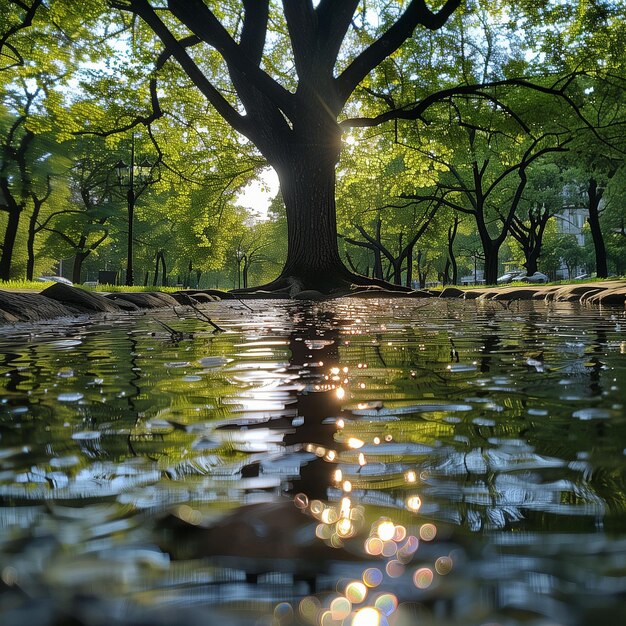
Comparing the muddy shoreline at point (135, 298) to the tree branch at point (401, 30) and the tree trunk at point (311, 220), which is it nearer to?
the tree trunk at point (311, 220)

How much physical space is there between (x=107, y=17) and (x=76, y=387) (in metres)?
16.8

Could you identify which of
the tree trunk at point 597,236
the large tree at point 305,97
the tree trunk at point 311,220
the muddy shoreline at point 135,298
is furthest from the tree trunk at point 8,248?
the tree trunk at point 597,236

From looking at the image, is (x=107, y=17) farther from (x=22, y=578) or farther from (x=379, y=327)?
(x=22, y=578)

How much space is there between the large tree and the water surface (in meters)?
9.60

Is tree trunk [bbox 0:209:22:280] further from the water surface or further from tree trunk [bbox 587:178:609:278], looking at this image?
tree trunk [bbox 587:178:609:278]

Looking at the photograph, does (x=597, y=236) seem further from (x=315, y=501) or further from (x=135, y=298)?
(x=315, y=501)

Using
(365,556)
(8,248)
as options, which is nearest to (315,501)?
(365,556)

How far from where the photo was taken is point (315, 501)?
32.4 inches

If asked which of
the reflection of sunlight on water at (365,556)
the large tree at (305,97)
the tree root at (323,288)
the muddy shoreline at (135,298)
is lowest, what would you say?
the reflection of sunlight on water at (365,556)

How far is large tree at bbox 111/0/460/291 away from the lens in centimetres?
1042

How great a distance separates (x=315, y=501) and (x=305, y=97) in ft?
36.5

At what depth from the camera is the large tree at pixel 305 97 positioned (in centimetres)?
1042

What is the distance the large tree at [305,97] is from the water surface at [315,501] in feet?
31.5

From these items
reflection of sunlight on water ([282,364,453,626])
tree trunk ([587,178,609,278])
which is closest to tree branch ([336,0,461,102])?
reflection of sunlight on water ([282,364,453,626])
